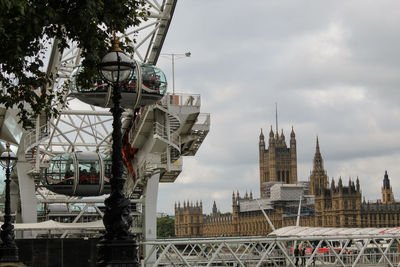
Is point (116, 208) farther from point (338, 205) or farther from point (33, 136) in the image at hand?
point (338, 205)

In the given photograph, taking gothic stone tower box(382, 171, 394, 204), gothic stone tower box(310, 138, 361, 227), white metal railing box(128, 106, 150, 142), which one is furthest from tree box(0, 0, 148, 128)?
gothic stone tower box(382, 171, 394, 204)

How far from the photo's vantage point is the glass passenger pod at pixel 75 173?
42750 millimetres

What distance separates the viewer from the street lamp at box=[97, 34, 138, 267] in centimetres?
1034

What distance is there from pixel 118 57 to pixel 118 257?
302cm

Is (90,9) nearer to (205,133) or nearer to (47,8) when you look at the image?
(47,8)

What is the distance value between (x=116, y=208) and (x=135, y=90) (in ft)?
65.5

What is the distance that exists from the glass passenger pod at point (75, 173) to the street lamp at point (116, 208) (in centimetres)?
3171

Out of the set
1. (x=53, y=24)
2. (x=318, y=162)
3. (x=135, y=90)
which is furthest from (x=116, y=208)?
(x=318, y=162)

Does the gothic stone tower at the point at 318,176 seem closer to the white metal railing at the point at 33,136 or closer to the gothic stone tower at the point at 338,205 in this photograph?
the gothic stone tower at the point at 338,205

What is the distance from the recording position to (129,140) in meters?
47.0

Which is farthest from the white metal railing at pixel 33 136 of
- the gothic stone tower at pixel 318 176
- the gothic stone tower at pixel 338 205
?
the gothic stone tower at pixel 318 176

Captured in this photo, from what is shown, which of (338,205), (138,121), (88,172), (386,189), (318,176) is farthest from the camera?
(386,189)

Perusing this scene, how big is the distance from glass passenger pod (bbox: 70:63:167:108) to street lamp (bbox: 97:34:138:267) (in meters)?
17.3

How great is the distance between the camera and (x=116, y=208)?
10.7 metres
